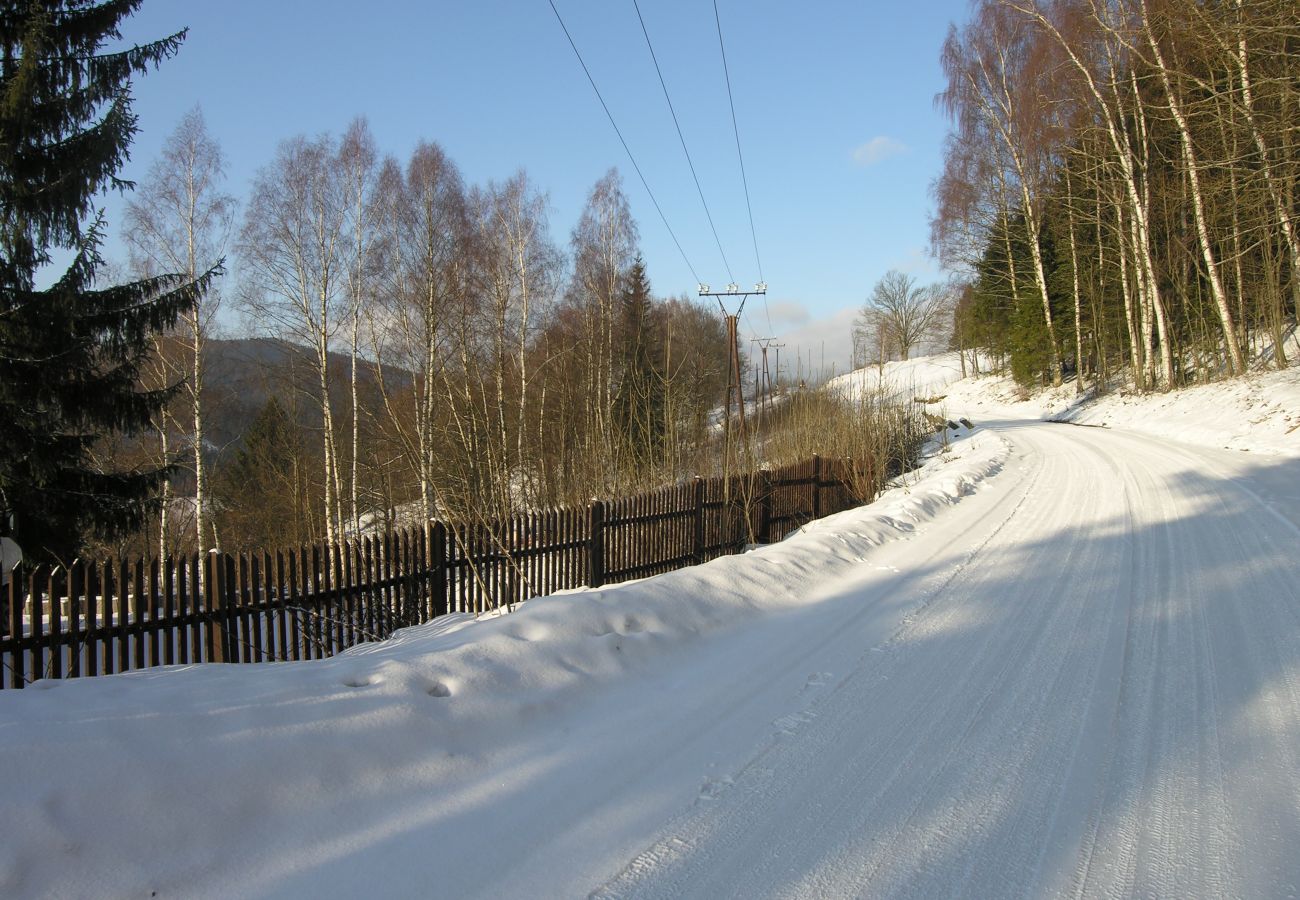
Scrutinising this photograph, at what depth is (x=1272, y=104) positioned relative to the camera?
1608 cm

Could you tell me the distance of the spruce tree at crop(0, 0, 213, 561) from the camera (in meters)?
8.73

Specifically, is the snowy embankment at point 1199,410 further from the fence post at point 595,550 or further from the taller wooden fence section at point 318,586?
the fence post at point 595,550

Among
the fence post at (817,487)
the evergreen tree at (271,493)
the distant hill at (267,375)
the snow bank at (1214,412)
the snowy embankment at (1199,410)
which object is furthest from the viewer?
the evergreen tree at (271,493)

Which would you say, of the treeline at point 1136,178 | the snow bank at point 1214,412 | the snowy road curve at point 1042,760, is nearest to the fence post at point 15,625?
the snowy road curve at point 1042,760

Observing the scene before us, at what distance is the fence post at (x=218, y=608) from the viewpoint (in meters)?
5.75

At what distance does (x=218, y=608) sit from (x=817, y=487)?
11.5 metres

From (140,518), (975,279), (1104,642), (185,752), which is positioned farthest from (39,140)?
(975,279)

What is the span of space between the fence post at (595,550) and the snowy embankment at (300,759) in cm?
419

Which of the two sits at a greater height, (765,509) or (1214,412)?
(1214,412)

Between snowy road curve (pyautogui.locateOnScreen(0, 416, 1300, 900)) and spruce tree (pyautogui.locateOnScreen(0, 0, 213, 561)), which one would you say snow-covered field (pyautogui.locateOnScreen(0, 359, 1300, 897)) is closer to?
snowy road curve (pyautogui.locateOnScreen(0, 416, 1300, 900))

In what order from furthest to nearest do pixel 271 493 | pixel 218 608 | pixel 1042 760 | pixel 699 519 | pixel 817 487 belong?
pixel 271 493
pixel 817 487
pixel 699 519
pixel 218 608
pixel 1042 760

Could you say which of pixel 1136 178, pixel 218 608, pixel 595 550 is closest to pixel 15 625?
pixel 218 608

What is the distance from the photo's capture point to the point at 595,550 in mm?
9062

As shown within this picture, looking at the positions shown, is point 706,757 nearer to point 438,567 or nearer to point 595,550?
point 438,567
